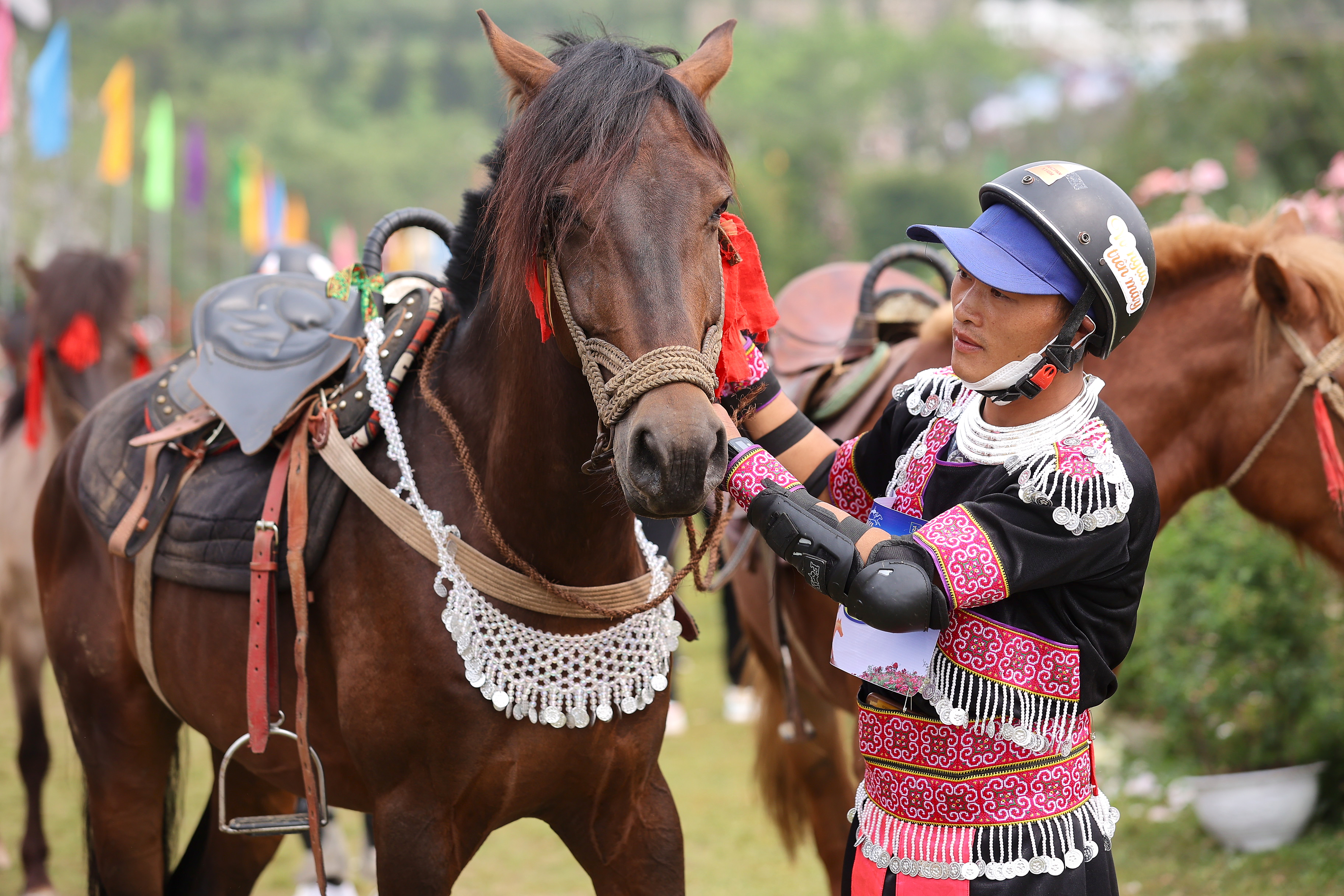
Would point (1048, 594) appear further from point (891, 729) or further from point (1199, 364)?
point (1199, 364)

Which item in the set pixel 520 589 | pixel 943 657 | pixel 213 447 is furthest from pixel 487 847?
pixel 943 657

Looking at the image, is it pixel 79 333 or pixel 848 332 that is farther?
pixel 79 333

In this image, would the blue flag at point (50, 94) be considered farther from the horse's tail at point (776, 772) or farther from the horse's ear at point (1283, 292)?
the horse's ear at point (1283, 292)

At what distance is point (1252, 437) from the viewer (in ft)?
9.22

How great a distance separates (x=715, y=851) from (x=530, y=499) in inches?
138

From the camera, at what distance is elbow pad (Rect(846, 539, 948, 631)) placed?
64.0 inches

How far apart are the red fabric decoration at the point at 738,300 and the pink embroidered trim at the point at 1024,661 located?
54 cm

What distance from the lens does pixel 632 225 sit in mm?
1683

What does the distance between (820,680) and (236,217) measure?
2633 centimetres

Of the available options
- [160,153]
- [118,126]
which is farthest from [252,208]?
[118,126]

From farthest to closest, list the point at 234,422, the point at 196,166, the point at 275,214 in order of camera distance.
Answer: the point at 275,214, the point at 196,166, the point at 234,422

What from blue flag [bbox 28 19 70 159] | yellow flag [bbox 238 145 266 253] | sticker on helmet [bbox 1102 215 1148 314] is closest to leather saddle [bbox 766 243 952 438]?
sticker on helmet [bbox 1102 215 1148 314]

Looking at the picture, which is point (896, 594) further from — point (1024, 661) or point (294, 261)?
point (294, 261)

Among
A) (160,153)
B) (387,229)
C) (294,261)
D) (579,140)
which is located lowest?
(579,140)
